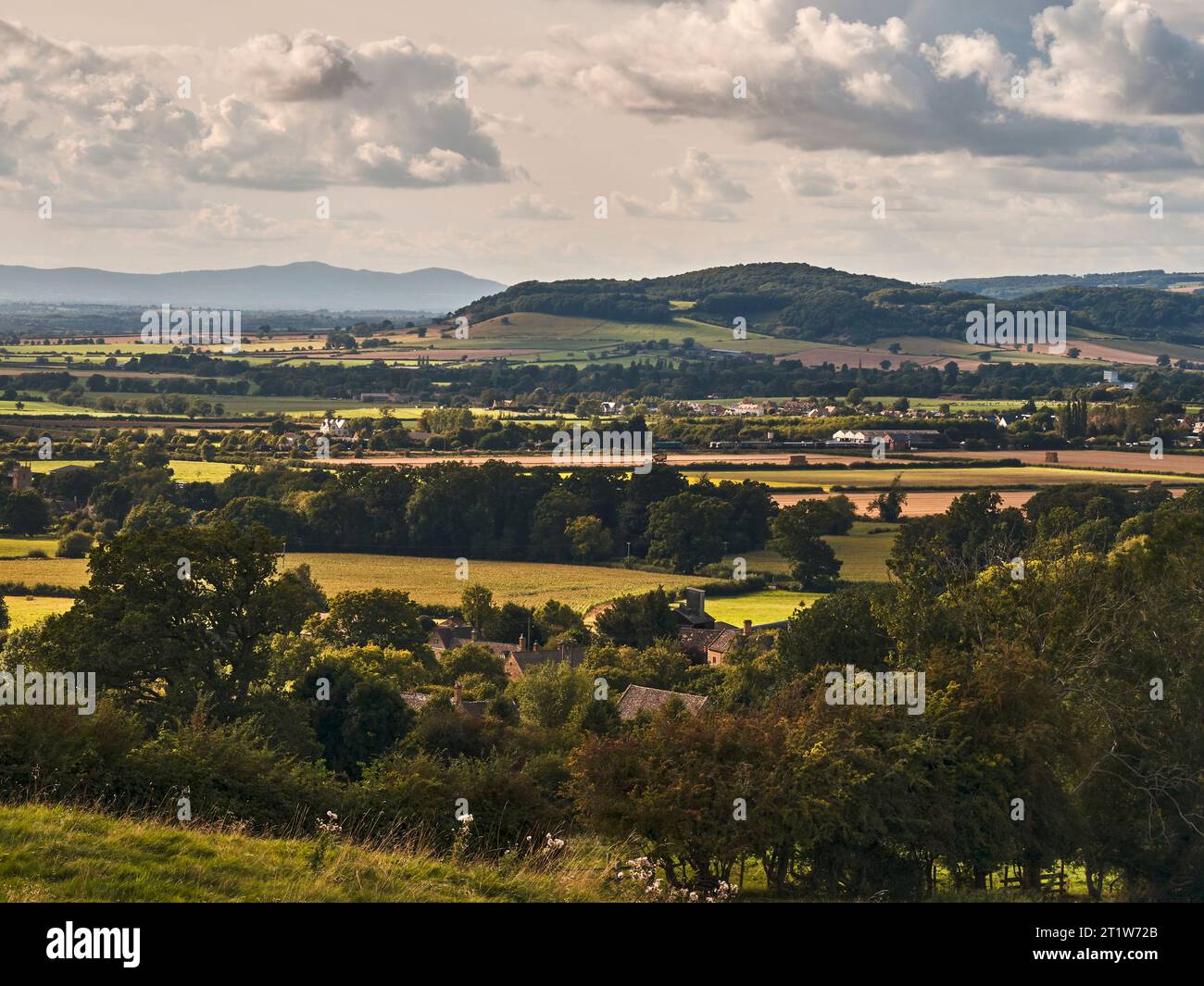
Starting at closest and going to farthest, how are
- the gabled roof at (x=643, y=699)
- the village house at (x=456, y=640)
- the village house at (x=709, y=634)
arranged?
the gabled roof at (x=643, y=699), the village house at (x=709, y=634), the village house at (x=456, y=640)

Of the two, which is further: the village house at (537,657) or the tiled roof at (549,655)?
the tiled roof at (549,655)

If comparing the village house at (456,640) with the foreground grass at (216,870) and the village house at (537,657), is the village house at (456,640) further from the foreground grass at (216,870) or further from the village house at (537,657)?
the foreground grass at (216,870)

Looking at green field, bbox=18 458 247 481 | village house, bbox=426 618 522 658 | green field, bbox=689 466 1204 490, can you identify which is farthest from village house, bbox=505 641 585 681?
green field, bbox=18 458 247 481


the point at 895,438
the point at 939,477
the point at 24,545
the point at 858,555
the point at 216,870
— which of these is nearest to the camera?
the point at 216,870

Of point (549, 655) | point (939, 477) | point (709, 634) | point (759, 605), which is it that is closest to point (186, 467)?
point (759, 605)

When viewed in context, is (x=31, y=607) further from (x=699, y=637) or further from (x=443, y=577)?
(x=699, y=637)

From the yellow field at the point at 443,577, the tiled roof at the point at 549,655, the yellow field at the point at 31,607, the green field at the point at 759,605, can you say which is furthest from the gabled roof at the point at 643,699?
the yellow field at the point at 31,607

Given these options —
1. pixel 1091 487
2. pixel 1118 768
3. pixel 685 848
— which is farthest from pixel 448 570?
pixel 685 848
